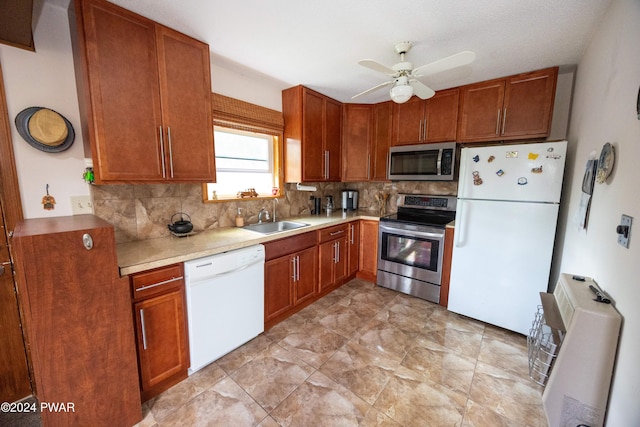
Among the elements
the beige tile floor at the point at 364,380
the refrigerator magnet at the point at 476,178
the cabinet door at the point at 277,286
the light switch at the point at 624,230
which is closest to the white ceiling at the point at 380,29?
the refrigerator magnet at the point at 476,178

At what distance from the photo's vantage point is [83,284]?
1.22m

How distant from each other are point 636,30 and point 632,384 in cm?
149

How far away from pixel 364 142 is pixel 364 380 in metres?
→ 2.75

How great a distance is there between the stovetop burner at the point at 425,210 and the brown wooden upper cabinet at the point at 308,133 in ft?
3.49

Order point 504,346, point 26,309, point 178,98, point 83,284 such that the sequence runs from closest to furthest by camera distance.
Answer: point 26,309 < point 83,284 < point 178,98 < point 504,346

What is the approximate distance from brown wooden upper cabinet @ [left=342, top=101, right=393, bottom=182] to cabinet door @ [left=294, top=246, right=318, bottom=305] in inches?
53.3

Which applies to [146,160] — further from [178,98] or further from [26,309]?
[26,309]

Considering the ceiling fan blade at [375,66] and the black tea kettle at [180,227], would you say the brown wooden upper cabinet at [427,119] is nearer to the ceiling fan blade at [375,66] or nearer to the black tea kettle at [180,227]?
the ceiling fan blade at [375,66]

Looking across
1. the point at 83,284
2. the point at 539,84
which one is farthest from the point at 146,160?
the point at 539,84

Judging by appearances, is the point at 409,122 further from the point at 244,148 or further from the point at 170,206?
the point at 170,206

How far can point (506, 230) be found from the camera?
87.7 inches

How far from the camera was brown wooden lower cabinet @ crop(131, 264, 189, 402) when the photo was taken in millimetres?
1467

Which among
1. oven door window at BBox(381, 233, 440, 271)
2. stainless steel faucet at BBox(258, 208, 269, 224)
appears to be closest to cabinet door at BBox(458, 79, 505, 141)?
oven door window at BBox(381, 233, 440, 271)

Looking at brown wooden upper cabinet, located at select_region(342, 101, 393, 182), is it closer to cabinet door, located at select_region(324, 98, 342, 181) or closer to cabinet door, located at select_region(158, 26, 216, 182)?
cabinet door, located at select_region(324, 98, 342, 181)
